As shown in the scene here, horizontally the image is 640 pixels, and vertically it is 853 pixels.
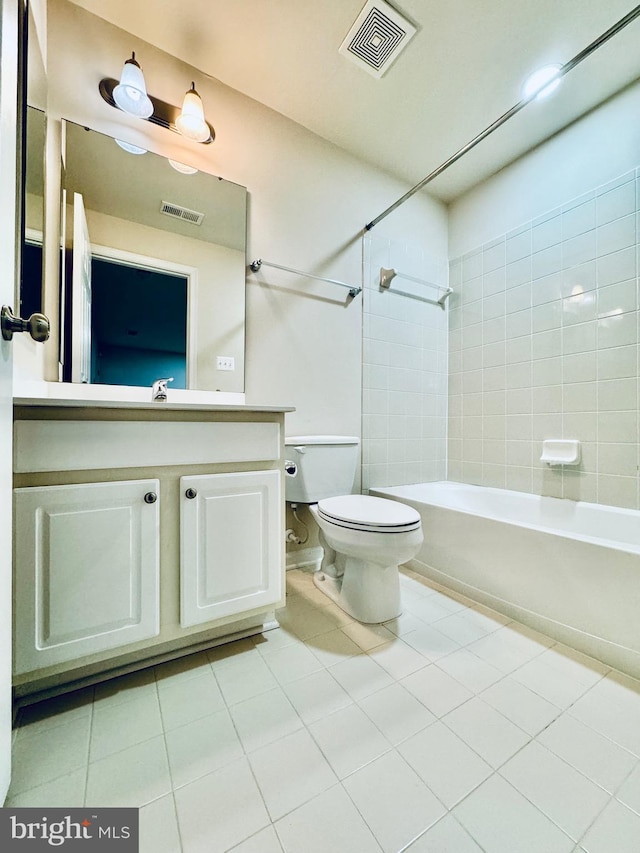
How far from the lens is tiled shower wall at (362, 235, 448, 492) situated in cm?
213

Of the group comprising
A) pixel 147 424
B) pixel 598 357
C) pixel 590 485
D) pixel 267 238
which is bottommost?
pixel 590 485

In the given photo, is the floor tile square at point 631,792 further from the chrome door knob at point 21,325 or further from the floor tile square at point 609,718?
the chrome door knob at point 21,325

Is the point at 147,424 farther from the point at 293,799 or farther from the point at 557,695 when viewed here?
the point at 557,695

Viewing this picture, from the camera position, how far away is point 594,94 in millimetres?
1669

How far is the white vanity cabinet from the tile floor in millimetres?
163

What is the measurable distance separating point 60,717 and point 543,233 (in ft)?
9.50

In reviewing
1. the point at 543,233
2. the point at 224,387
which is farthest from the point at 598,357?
the point at 224,387

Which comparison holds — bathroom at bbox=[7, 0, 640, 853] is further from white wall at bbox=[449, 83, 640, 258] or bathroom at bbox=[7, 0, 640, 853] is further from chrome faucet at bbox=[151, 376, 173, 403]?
chrome faucet at bbox=[151, 376, 173, 403]

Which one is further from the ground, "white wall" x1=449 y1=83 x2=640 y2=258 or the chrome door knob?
"white wall" x1=449 y1=83 x2=640 y2=258

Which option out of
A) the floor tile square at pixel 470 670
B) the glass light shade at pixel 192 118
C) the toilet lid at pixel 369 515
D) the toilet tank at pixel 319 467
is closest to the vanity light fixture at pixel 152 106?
the glass light shade at pixel 192 118

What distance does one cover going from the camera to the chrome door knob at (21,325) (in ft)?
2.11

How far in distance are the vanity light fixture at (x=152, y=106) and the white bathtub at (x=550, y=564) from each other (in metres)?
1.99

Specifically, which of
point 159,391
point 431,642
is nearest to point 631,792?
point 431,642

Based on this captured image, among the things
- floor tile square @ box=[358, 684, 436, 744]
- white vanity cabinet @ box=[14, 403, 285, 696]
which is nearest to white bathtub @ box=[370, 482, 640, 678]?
floor tile square @ box=[358, 684, 436, 744]
